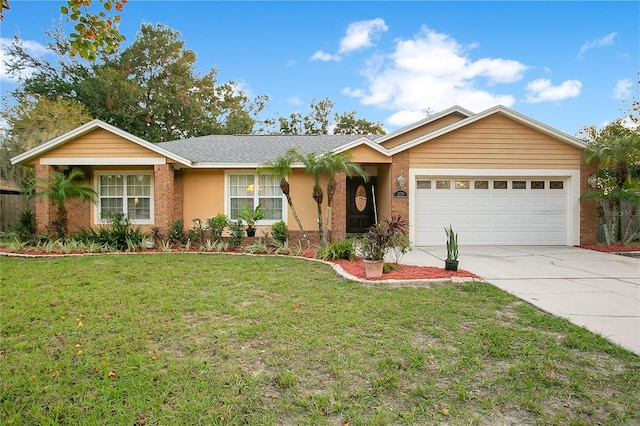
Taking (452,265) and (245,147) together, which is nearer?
(452,265)

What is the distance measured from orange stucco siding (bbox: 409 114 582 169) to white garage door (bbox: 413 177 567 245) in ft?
1.93

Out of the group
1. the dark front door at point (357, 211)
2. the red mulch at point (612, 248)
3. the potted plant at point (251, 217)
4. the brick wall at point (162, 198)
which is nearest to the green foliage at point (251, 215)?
the potted plant at point (251, 217)

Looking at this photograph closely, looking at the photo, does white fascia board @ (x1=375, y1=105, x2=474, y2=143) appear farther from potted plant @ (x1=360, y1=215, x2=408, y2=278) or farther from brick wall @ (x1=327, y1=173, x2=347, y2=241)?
potted plant @ (x1=360, y1=215, x2=408, y2=278)

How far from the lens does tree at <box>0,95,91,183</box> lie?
1817 cm

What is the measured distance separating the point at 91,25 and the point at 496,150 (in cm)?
1181

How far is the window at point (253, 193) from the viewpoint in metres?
12.3

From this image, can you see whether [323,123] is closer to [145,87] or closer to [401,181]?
[145,87]

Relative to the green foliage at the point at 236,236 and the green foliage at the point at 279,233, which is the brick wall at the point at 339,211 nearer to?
the green foliage at the point at 279,233

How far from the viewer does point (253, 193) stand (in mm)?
12352

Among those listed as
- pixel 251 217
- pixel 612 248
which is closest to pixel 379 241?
pixel 251 217

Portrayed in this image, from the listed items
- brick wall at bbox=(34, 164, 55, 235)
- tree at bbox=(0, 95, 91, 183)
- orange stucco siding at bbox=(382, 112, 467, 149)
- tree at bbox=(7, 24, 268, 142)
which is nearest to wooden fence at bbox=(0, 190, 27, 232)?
brick wall at bbox=(34, 164, 55, 235)

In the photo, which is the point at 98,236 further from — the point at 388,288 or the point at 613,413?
the point at 613,413

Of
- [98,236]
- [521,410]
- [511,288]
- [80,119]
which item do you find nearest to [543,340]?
[521,410]

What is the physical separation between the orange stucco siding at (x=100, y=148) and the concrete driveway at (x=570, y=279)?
9188mm
